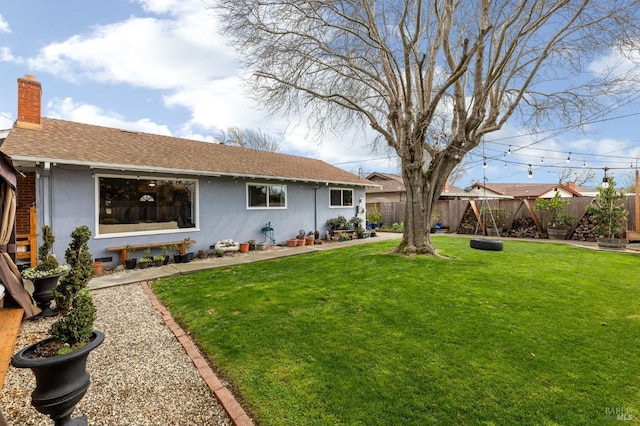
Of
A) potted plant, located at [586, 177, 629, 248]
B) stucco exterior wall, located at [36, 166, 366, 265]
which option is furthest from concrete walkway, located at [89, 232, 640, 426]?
stucco exterior wall, located at [36, 166, 366, 265]

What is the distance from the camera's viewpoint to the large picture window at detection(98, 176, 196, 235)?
7.54m

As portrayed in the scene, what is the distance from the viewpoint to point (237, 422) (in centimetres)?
221

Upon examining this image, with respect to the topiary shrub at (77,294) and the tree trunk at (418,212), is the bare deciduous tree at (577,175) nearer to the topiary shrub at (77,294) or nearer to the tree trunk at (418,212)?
the tree trunk at (418,212)

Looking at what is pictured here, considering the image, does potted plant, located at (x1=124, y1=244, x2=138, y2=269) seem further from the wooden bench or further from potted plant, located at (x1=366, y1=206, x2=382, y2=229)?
potted plant, located at (x1=366, y1=206, x2=382, y2=229)

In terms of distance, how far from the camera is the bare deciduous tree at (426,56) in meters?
6.82

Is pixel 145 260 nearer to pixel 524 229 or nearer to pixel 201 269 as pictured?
pixel 201 269

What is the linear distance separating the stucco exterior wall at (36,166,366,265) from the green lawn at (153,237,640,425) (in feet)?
9.03

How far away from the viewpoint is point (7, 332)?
335cm

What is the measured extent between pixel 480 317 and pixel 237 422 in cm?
325

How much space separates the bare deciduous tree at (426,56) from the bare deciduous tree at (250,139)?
17.6 meters

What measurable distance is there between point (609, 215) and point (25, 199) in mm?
17631

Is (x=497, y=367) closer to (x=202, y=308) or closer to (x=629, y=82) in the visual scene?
(x=202, y=308)

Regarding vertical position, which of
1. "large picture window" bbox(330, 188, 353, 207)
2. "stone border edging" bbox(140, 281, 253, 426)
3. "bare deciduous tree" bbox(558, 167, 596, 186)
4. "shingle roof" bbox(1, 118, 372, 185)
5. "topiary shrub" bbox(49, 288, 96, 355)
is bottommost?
"stone border edging" bbox(140, 281, 253, 426)

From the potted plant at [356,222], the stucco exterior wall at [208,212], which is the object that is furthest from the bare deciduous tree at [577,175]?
the potted plant at [356,222]
